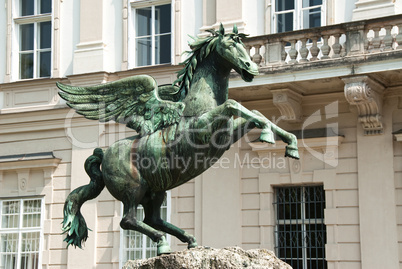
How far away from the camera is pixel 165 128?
28.1 feet

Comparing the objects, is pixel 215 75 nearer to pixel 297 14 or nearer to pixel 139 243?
pixel 297 14

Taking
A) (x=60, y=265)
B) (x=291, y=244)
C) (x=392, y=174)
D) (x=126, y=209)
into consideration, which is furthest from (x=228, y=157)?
(x=126, y=209)

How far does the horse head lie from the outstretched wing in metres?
0.74

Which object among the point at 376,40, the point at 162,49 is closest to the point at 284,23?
the point at 376,40

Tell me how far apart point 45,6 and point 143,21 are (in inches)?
104

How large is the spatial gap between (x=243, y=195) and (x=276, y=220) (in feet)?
2.75

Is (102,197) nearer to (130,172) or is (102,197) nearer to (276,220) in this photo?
(276,220)

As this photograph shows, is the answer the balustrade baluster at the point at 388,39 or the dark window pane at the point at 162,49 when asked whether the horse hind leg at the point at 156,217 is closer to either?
the balustrade baluster at the point at 388,39

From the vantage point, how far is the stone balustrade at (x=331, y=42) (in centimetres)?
1437

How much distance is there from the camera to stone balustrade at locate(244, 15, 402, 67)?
47.1 feet

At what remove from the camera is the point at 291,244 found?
1585 cm

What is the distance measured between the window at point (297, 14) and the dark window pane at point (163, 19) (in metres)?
2.62

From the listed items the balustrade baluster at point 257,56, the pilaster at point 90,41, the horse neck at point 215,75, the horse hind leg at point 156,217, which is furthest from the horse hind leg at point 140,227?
the pilaster at point 90,41

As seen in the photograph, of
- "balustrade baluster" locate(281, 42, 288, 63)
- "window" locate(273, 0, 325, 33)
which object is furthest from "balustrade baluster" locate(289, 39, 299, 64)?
"window" locate(273, 0, 325, 33)
